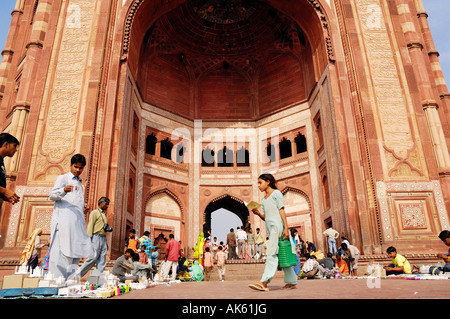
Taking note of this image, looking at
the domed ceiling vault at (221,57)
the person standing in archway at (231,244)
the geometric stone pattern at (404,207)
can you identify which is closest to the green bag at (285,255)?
the geometric stone pattern at (404,207)

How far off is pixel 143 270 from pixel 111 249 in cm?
345

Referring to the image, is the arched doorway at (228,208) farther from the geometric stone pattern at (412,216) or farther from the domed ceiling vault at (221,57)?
the geometric stone pattern at (412,216)

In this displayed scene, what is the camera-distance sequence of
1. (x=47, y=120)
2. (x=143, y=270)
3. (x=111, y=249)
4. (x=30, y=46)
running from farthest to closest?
1. (x=30, y=46)
2. (x=47, y=120)
3. (x=111, y=249)
4. (x=143, y=270)

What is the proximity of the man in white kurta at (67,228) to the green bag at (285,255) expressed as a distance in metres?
2.18

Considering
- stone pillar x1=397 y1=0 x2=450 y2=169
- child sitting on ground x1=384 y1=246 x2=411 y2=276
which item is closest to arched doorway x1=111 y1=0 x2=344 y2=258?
stone pillar x1=397 y1=0 x2=450 y2=169

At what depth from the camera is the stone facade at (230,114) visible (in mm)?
9969

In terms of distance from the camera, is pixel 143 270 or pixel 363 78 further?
pixel 363 78

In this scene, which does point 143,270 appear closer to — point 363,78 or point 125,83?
point 125,83

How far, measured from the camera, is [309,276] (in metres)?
7.32

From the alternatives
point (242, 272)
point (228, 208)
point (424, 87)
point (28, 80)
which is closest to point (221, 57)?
point (228, 208)

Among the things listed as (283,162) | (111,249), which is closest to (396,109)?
(283,162)

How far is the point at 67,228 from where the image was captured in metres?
3.58

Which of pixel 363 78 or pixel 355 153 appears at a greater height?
pixel 363 78

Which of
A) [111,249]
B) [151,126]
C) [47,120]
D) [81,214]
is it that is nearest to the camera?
[81,214]
